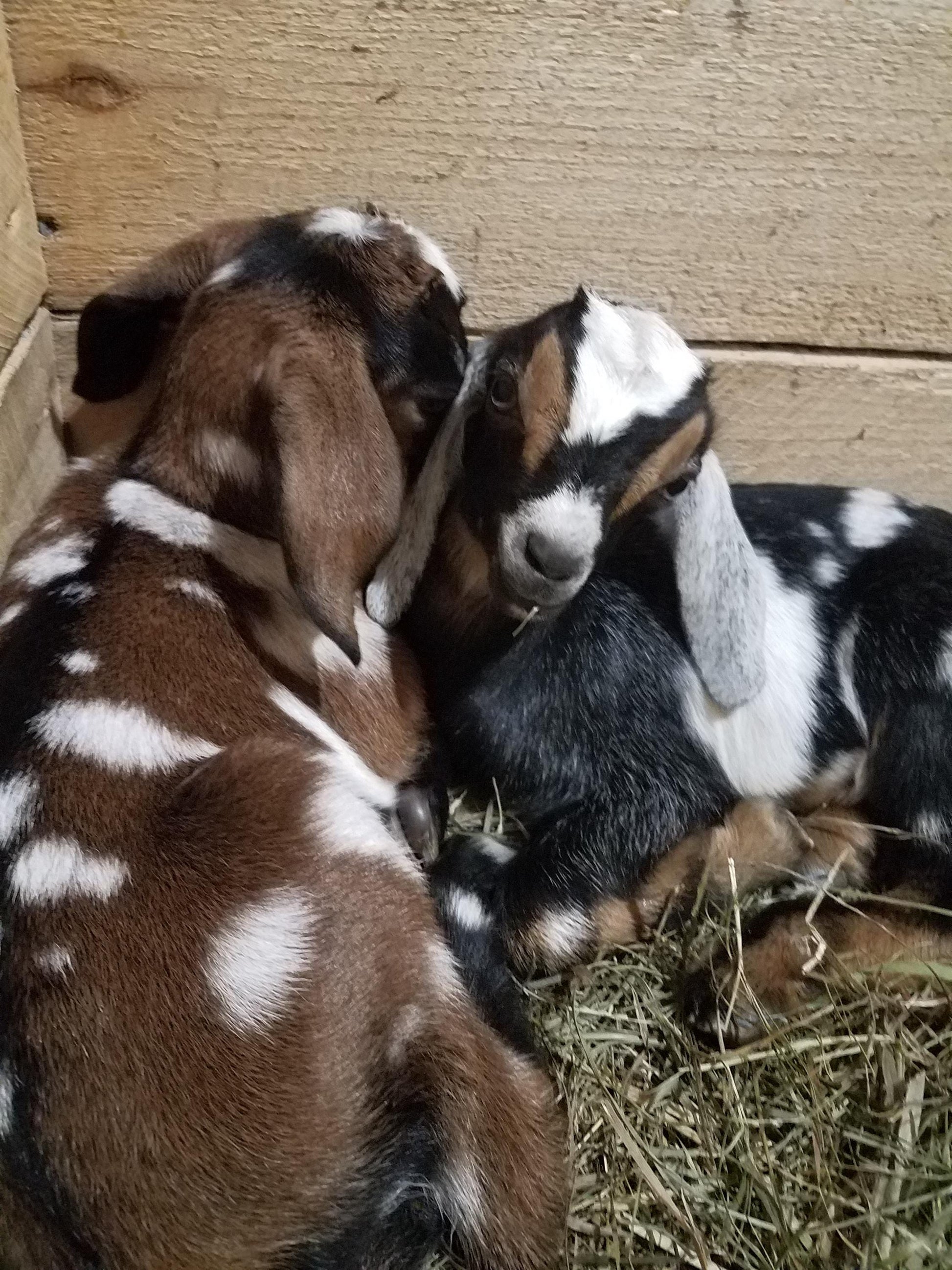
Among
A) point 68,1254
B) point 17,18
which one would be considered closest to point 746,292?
point 17,18

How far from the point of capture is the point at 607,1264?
1497mm

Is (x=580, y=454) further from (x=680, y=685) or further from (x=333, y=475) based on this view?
(x=680, y=685)

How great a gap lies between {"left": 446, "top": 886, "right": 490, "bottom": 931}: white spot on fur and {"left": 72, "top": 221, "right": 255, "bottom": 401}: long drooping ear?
3.46 feet

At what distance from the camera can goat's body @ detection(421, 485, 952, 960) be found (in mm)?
1926

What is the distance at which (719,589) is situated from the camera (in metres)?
1.88

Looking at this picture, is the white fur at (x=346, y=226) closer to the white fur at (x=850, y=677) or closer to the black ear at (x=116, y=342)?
the black ear at (x=116, y=342)

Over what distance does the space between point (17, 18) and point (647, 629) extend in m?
1.41

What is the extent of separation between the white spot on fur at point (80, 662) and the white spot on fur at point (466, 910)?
25.7 inches

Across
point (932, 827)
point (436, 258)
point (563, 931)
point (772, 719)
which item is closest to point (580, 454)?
point (436, 258)

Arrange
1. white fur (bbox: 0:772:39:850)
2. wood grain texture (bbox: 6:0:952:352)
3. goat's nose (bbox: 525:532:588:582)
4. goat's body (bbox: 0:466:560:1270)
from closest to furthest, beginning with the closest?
goat's body (bbox: 0:466:560:1270)
white fur (bbox: 0:772:39:850)
goat's nose (bbox: 525:532:588:582)
wood grain texture (bbox: 6:0:952:352)

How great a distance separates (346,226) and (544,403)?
17.5 inches

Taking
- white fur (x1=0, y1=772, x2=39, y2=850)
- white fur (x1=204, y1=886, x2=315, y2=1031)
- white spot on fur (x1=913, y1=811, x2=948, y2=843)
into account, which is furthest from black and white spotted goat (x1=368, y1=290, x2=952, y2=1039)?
white fur (x1=0, y1=772, x2=39, y2=850)

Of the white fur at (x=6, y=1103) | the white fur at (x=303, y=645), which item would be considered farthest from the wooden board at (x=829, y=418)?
the white fur at (x=6, y=1103)

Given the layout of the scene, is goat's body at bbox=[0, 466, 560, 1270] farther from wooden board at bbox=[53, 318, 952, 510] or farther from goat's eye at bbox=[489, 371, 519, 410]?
wooden board at bbox=[53, 318, 952, 510]
